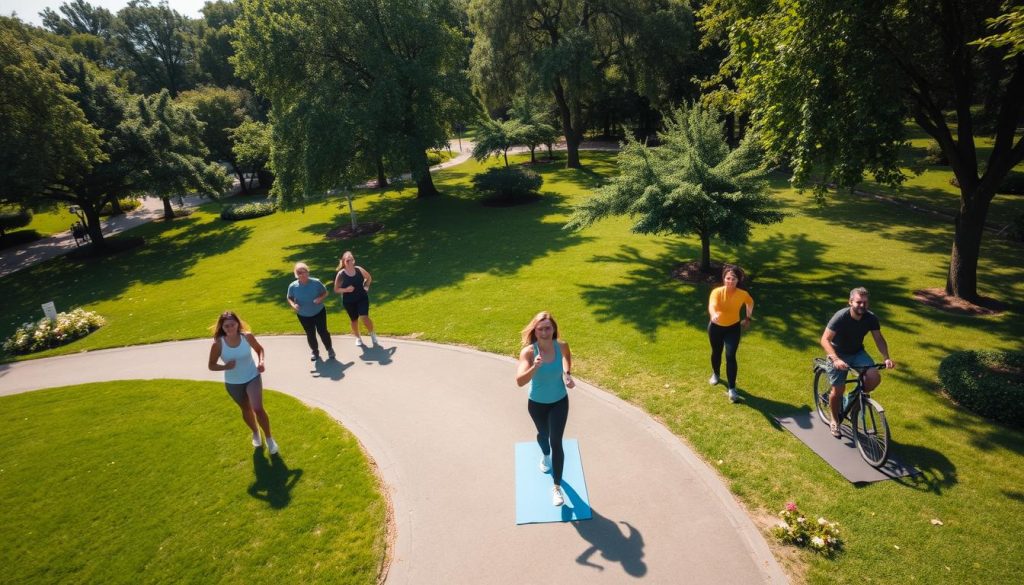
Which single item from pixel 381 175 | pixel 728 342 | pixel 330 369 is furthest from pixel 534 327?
pixel 381 175

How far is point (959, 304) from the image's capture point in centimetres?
1092

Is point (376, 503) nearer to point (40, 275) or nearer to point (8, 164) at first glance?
point (8, 164)

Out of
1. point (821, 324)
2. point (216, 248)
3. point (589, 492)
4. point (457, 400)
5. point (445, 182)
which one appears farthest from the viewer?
point (445, 182)

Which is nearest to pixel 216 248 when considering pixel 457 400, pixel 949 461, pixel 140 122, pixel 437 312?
pixel 140 122

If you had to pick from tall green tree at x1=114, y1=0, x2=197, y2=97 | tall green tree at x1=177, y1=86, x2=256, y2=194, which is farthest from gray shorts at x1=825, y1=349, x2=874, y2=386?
tall green tree at x1=114, y1=0, x2=197, y2=97

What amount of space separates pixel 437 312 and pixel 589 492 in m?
7.40

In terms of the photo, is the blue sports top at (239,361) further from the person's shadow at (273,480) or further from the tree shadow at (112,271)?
the tree shadow at (112,271)

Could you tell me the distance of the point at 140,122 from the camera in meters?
24.3

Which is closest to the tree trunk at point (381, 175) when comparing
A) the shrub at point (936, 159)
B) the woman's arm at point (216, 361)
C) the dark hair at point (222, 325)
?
the dark hair at point (222, 325)

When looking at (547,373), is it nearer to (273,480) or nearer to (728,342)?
(728,342)

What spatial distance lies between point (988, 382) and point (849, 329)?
2.88m

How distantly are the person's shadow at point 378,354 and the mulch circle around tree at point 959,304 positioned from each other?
12.4 meters

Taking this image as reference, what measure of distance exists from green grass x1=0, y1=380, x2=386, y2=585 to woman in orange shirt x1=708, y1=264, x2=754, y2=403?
5561 millimetres

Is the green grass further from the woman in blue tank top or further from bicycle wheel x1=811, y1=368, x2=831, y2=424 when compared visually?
bicycle wheel x1=811, y1=368, x2=831, y2=424
